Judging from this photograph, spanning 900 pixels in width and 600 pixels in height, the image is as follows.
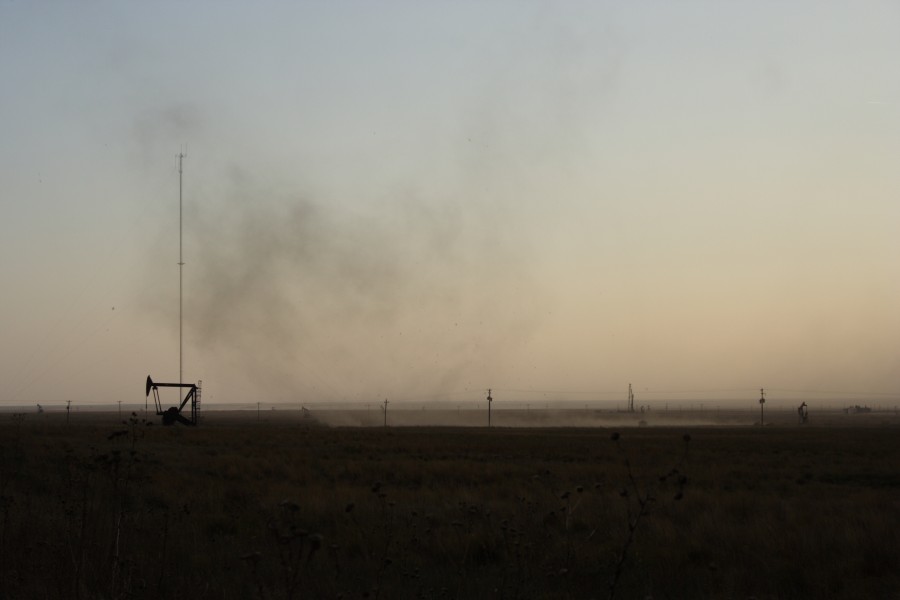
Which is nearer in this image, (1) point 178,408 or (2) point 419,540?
(2) point 419,540

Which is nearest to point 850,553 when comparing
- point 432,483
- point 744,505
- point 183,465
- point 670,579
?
point 670,579

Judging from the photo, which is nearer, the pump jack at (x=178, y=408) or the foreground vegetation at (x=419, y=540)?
the foreground vegetation at (x=419, y=540)

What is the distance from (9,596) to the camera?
819 cm

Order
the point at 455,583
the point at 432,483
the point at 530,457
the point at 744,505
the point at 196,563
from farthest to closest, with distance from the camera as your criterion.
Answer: the point at 530,457
the point at 432,483
the point at 744,505
the point at 196,563
the point at 455,583

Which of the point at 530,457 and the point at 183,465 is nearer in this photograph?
Answer: the point at 183,465

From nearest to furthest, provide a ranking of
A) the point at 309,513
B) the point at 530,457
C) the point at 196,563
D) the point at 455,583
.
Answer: the point at 455,583 → the point at 196,563 → the point at 309,513 → the point at 530,457

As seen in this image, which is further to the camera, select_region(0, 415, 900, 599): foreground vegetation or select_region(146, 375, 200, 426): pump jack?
select_region(146, 375, 200, 426): pump jack

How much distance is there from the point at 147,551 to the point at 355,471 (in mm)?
19054

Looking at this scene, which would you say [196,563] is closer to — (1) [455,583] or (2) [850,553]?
(1) [455,583]

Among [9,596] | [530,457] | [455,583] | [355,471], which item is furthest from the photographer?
[530,457]

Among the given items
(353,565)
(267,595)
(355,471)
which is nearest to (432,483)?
(355,471)

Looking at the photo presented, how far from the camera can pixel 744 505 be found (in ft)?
63.1

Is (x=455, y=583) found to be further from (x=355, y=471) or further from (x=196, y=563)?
(x=355, y=471)

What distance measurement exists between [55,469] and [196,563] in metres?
15.2
